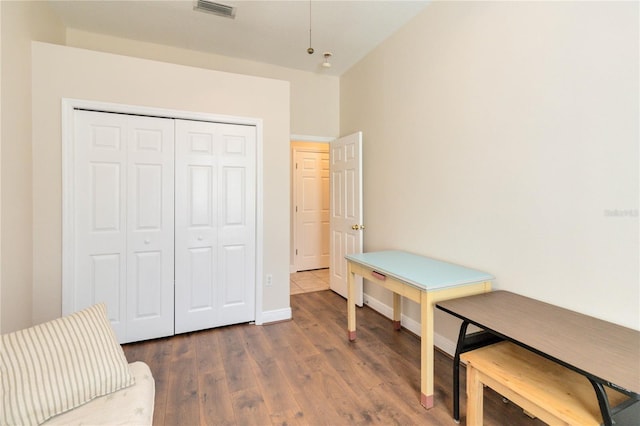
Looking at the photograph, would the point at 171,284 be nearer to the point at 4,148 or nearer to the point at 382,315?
the point at 4,148

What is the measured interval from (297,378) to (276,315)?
40.0 inches

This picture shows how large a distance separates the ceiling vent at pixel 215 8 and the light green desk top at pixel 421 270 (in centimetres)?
240

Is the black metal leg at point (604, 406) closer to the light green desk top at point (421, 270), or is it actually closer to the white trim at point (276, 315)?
the light green desk top at point (421, 270)

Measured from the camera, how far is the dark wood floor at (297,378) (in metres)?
1.71

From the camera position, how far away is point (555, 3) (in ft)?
5.44

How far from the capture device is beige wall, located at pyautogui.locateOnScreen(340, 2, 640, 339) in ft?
4.74

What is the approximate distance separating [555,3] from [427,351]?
210 centimetres

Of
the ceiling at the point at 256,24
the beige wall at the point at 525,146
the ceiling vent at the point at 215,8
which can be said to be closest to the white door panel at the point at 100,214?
the ceiling at the point at 256,24

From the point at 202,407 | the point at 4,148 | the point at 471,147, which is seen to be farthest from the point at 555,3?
the point at 4,148

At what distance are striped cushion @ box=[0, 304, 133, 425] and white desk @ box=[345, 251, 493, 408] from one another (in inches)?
61.1

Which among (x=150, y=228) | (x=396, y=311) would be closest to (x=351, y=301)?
(x=396, y=311)

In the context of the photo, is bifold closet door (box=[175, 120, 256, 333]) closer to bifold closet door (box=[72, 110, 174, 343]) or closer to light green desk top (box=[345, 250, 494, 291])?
bifold closet door (box=[72, 110, 174, 343])

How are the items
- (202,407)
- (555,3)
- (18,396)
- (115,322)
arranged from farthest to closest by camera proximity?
(115,322)
(202,407)
(555,3)
(18,396)

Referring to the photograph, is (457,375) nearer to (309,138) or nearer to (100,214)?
(100,214)
